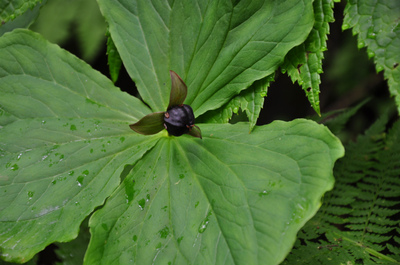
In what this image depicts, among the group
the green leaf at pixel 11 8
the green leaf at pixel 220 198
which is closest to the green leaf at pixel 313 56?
the green leaf at pixel 220 198

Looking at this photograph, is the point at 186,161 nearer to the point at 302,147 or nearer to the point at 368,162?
the point at 302,147

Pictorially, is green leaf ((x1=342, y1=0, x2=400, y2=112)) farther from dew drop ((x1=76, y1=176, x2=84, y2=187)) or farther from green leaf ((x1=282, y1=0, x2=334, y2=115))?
dew drop ((x1=76, y1=176, x2=84, y2=187))

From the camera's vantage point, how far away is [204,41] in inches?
32.8

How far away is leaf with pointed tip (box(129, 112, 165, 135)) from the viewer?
0.77 meters

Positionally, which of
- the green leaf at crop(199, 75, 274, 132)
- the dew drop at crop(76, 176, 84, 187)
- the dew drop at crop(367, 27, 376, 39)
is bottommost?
the green leaf at crop(199, 75, 274, 132)

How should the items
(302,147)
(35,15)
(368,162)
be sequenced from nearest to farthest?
(302,147), (35,15), (368,162)

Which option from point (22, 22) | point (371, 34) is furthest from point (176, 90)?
point (22, 22)

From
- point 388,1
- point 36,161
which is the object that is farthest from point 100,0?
point 388,1

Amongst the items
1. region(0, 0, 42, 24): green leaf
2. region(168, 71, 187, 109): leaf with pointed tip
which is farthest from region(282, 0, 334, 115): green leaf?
region(0, 0, 42, 24): green leaf

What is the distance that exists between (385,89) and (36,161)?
7.10 feet

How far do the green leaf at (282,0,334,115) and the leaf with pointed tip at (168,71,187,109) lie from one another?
0.25 metres

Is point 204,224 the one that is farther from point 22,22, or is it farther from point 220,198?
point 22,22

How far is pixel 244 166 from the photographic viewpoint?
0.74m

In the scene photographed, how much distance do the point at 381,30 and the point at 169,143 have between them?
0.53 meters
